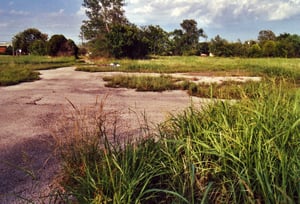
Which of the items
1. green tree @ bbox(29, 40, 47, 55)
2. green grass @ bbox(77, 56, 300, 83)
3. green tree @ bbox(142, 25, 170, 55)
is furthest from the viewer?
green tree @ bbox(142, 25, 170, 55)

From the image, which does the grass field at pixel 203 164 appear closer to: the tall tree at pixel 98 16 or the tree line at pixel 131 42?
the tree line at pixel 131 42

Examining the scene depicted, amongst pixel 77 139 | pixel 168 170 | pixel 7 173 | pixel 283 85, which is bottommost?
pixel 7 173

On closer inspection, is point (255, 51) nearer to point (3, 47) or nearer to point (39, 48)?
point (39, 48)

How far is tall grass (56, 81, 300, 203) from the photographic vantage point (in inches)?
65.2

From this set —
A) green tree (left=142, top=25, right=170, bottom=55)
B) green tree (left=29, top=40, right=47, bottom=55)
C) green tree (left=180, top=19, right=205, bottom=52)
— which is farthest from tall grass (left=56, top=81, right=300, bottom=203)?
green tree (left=180, top=19, right=205, bottom=52)

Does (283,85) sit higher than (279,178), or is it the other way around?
(283,85)

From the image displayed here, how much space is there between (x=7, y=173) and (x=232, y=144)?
1.90m

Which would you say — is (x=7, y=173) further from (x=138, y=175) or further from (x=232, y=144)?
(x=232, y=144)

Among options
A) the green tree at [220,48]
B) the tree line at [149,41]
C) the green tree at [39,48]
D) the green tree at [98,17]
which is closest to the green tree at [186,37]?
the tree line at [149,41]

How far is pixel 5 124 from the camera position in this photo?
420cm

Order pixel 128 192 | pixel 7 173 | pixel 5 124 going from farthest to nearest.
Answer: pixel 5 124
pixel 7 173
pixel 128 192

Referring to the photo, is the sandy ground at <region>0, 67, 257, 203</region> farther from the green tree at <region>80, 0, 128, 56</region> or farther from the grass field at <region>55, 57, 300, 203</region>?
the green tree at <region>80, 0, 128, 56</region>

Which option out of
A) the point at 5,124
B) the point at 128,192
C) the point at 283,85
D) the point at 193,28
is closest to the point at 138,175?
the point at 128,192

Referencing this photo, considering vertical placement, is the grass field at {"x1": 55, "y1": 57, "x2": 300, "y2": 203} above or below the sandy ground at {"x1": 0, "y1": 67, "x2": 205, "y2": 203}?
above
